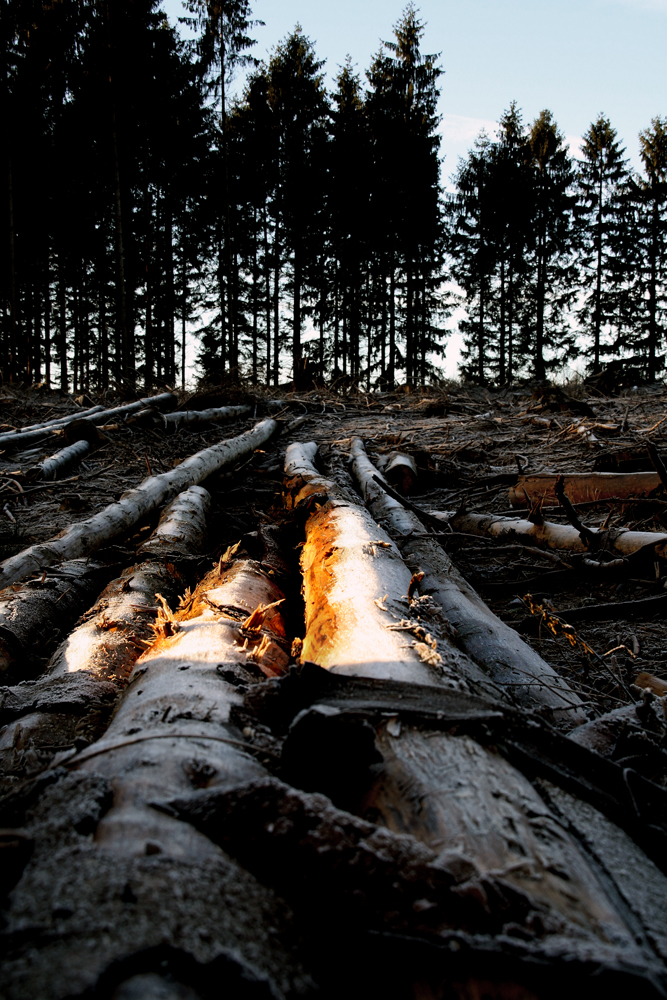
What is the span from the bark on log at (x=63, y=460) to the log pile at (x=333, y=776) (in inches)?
92.8

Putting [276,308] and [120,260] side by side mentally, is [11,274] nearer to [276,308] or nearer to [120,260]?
[120,260]

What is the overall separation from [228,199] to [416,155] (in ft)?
26.5

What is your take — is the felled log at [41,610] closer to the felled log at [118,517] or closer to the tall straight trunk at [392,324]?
the felled log at [118,517]

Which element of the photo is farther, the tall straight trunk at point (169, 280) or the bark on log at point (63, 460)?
the tall straight trunk at point (169, 280)

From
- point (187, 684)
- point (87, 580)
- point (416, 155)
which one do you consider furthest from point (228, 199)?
point (187, 684)

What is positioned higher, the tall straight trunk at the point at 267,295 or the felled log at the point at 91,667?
the tall straight trunk at the point at 267,295

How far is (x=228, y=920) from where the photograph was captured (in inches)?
28.6

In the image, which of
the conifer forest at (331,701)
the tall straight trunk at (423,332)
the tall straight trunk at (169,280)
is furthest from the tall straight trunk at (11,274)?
the tall straight trunk at (423,332)

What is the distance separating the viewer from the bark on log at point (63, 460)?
509cm

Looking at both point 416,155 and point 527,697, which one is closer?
point 527,697

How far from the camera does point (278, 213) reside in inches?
819

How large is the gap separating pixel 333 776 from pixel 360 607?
30.1 inches

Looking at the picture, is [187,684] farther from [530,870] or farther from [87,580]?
[87,580]

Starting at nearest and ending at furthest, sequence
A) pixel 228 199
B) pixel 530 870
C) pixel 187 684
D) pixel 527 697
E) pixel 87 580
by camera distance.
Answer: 1. pixel 530 870
2. pixel 187 684
3. pixel 527 697
4. pixel 87 580
5. pixel 228 199
